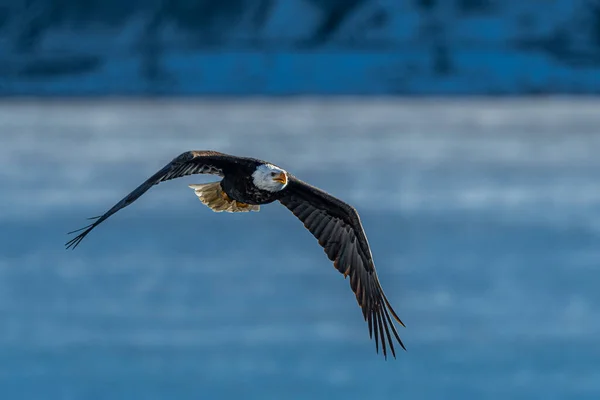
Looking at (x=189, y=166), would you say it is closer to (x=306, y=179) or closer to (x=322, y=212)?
(x=322, y=212)

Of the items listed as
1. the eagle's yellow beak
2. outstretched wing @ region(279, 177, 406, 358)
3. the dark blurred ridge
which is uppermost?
the dark blurred ridge

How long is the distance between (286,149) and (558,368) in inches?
609

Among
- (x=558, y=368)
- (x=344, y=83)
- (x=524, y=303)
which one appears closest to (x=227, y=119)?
(x=344, y=83)

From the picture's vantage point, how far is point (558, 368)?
10742mm

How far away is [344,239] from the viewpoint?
29.7 feet

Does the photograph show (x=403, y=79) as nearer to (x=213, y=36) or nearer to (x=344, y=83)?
(x=344, y=83)

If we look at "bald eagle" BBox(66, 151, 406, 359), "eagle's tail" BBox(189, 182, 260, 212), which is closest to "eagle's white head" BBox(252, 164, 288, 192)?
"bald eagle" BBox(66, 151, 406, 359)

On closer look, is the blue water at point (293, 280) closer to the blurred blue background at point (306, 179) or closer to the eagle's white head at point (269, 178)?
the blurred blue background at point (306, 179)

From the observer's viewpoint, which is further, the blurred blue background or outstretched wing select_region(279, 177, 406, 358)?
the blurred blue background

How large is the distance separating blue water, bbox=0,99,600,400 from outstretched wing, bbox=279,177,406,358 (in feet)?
4.54

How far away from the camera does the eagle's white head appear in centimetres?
877

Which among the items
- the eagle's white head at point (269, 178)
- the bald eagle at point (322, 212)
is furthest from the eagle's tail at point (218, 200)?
the eagle's white head at point (269, 178)

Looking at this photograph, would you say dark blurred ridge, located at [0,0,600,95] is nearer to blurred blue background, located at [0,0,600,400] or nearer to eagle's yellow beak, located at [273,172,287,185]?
blurred blue background, located at [0,0,600,400]

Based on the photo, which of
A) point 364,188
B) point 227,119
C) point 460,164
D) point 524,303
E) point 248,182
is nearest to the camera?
point 248,182
